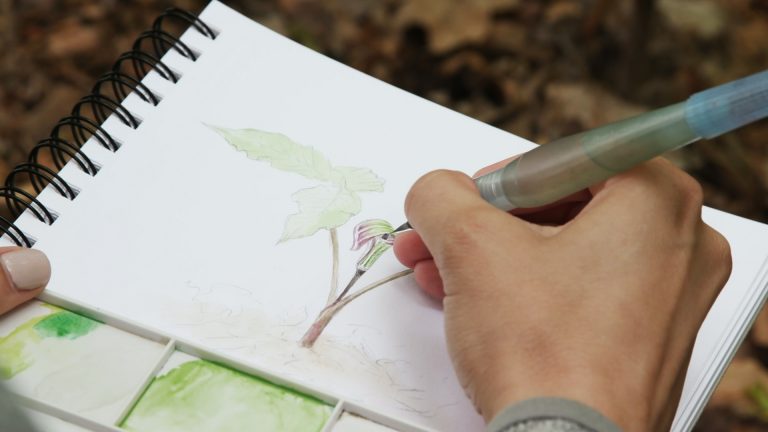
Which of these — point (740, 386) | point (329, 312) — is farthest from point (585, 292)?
point (740, 386)

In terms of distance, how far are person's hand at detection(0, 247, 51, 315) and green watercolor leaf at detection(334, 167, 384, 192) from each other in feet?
0.90

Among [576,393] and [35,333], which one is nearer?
[576,393]

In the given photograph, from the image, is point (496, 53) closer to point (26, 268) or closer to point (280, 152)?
point (280, 152)

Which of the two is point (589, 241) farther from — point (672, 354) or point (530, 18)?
point (530, 18)

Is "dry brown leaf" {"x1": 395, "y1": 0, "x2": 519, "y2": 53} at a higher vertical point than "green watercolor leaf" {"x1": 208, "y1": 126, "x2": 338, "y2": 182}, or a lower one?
higher

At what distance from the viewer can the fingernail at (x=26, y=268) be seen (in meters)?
0.72

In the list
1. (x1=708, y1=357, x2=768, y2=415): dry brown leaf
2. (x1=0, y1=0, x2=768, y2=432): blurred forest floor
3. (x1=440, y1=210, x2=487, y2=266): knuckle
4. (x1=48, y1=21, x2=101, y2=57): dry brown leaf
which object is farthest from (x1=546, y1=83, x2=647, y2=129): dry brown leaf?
(x1=440, y1=210, x2=487, y2=266): knuckle

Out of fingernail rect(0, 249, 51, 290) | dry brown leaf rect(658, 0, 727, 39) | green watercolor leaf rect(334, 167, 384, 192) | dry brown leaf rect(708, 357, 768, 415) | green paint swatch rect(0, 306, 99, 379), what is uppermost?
dry brown leaf rect(658, 0, 727, 39)

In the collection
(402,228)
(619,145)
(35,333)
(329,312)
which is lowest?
(35,333)

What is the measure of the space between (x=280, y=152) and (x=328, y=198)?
7 centimetres

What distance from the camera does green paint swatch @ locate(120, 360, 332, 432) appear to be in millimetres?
700

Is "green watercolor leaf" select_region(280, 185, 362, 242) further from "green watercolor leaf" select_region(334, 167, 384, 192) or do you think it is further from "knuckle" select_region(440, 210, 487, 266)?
"knuckle" select_region(440, 210, 487, 266)

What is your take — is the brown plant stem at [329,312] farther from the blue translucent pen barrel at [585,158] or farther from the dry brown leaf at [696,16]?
the dry brown leaf at [696,16]

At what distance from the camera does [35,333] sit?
0.74 meters
